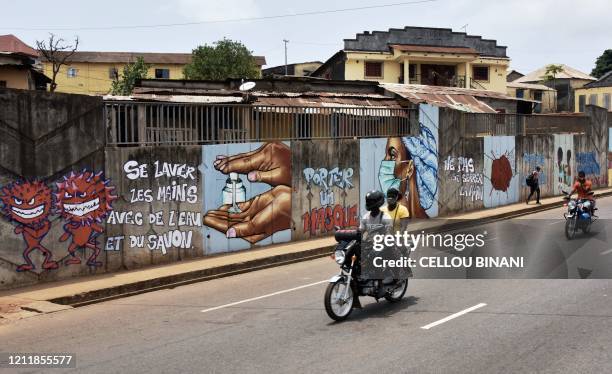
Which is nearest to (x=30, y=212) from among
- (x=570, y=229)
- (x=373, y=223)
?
(x=373, y=223)

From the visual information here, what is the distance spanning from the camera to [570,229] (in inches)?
636

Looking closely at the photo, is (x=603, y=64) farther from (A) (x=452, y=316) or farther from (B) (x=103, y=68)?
(A) (x=452, y=316)

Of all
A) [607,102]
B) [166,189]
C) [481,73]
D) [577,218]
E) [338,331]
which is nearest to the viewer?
[338,331]

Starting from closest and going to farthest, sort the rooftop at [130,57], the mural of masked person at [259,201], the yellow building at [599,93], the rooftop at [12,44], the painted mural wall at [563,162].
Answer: the mural of masked person at [259,201] → the painted mural wall at [563,162] → the rooftop at [12,44] → the yellow building at [599,93] → the rooftop at [130,57]

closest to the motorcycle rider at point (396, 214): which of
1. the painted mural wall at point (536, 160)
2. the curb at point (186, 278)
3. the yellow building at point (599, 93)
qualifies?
the curb at point (186, 278)

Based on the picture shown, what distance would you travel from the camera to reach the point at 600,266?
488 inches

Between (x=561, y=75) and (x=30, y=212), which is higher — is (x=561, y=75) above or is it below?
above

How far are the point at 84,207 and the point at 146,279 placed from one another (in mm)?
1931

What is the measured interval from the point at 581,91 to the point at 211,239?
56.3m

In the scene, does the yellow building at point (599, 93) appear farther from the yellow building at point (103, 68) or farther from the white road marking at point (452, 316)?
the white road marking at point (452, 316)

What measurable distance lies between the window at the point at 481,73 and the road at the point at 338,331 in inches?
1932

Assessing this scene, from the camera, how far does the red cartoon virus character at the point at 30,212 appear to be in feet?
37.5

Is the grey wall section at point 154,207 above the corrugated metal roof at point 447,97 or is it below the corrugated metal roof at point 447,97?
below

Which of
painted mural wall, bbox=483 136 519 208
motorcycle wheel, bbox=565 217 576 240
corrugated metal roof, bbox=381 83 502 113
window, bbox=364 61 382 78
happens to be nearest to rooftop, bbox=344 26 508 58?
window, bbox=364 61 382 78
